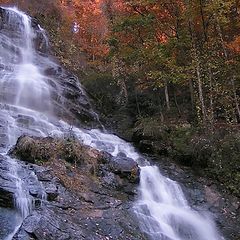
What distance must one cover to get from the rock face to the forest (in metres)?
3.48

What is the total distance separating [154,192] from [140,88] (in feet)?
30.7

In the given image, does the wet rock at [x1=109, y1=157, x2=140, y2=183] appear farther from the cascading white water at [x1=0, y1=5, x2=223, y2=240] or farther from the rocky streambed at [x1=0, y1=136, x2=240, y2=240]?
the cascading white water at [x1=0, y1=5, x2=223, y2=240]

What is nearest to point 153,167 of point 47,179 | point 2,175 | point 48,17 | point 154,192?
point 154,192

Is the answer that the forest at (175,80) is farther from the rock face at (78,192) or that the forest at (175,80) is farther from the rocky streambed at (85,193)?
the rock face at (78,192)

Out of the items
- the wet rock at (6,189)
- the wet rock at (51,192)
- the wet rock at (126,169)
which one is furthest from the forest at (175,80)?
the wet rock at (6,189)

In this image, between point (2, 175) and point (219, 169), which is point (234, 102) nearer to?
point (219, 169)

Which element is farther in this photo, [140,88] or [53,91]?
[140,88]

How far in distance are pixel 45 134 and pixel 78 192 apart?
473cm

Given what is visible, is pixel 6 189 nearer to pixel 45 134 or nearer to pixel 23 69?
pixel 45 134

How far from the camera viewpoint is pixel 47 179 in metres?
10.5

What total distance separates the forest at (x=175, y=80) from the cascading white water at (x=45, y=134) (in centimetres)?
188

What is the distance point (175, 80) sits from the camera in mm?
16953

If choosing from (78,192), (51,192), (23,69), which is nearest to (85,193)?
(78,192)

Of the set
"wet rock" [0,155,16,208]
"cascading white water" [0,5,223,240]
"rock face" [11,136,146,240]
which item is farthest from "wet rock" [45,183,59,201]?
"wet rock" [0,155,16,208]
